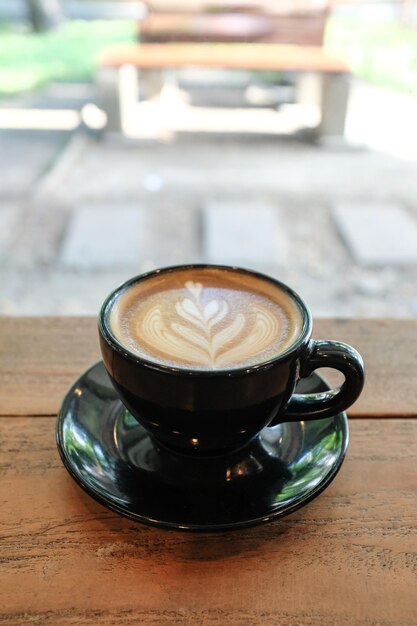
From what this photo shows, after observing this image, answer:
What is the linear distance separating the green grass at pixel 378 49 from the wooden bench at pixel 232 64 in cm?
8

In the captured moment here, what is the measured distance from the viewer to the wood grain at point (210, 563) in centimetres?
33

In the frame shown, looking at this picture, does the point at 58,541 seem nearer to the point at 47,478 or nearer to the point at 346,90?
the point at 47,478

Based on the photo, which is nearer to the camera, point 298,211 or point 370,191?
point 298,211

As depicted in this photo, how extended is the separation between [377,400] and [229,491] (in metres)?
0.18

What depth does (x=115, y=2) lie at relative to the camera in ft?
10.5

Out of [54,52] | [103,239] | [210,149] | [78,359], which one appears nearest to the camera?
[78,359]

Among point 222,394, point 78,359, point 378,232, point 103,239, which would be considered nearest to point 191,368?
point 222,394

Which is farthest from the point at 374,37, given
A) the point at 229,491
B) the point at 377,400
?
the point at 229,491

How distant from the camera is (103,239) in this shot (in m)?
1.71

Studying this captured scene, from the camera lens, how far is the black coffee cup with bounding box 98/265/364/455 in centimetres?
35

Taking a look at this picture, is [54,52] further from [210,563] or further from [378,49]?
[210,563]

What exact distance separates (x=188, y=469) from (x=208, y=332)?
9 cm

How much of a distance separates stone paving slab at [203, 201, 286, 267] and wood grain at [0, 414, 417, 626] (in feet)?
4.02

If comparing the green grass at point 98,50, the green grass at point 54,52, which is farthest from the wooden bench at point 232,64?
the green grass at point 54,52
